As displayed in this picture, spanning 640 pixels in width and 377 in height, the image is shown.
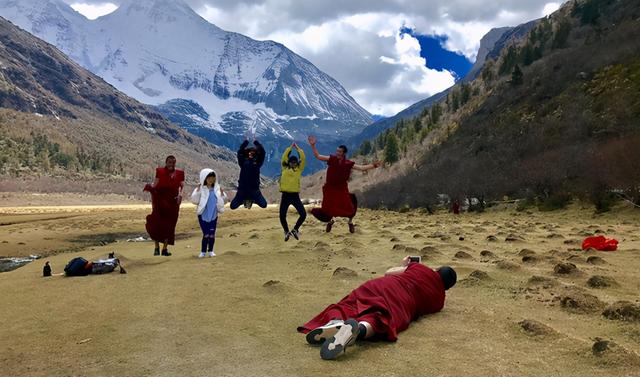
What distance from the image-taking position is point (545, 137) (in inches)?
1716

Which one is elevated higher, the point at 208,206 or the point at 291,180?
the point at 291,180

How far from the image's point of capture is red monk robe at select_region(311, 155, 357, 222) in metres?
16.0

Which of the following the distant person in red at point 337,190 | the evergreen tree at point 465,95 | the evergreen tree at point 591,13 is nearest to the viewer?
the distant person in red at point 337,190

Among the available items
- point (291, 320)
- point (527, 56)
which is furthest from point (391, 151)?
point (291, 320)

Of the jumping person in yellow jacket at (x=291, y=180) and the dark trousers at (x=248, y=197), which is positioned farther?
the dark trousers at (x=248, y=197)

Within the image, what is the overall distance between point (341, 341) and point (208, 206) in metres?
8.56

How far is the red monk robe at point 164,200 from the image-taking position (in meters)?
12.8

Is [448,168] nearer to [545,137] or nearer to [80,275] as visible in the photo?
[545,137]

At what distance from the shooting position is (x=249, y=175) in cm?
1555

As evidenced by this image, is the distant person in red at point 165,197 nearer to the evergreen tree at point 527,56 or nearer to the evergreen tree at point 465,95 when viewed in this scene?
the evergreen tree at point 527,56

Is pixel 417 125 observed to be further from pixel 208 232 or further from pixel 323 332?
pixel 323 332

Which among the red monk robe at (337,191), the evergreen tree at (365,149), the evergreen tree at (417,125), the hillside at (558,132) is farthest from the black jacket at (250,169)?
the evergreen tree at (365,149)

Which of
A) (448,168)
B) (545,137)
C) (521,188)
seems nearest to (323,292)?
(521,188)

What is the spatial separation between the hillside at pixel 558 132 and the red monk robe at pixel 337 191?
41.4 ft
